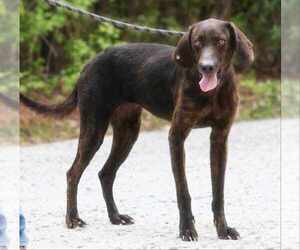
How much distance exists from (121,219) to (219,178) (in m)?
0.87

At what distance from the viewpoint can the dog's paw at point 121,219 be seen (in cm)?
654

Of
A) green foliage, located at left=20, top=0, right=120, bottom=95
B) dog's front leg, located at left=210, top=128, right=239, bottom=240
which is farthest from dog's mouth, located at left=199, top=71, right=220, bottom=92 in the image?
green foliage, located at left=20, top=0, right=120, bottom=95

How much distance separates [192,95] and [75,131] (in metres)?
6.96

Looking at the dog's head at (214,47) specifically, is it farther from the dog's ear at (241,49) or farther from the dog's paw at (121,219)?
the dog's paw at (121,219)

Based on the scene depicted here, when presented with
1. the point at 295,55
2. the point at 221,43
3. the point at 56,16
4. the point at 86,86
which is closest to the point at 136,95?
the point at 86,86

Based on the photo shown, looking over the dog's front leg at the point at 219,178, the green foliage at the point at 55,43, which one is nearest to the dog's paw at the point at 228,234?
the dog's front leg at the point at 219,178

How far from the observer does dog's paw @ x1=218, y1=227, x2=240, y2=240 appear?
604 cm

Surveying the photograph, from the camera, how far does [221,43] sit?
528 cm

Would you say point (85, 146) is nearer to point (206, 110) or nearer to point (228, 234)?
point (206, 110)

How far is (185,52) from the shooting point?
5480 millimetres

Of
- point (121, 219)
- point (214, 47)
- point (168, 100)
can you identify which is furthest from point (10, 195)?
point (121, 219)

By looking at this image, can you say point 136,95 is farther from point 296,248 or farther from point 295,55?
point 295,55

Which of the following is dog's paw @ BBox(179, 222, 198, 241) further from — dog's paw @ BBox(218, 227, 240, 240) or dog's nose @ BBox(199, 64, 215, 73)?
dog's nose @ BBox(199, 64, 215, 73)

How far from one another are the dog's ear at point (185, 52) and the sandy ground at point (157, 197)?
1.14 metres
